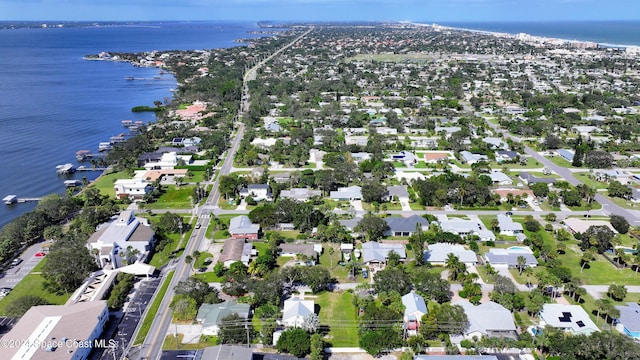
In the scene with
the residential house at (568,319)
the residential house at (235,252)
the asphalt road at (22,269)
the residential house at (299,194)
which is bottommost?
the asphalt road at (22,269)

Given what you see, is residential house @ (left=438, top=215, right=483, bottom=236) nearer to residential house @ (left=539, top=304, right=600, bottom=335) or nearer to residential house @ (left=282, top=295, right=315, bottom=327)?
residential house @ (left=539, top=304, right=600, bottom=335)

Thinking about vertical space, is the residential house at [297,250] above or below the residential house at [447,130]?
below

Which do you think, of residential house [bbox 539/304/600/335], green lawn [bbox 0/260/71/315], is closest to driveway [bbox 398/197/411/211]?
residential house [bbox 539/304/600/335]

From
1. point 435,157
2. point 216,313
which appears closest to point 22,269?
point 216,313

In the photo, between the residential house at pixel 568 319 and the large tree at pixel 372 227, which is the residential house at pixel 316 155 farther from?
the residential house at pixel 568 319

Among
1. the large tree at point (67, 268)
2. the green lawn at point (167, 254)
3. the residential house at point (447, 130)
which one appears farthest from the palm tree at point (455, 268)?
the residential house at point (447, 130)

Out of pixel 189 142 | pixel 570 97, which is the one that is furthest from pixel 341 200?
pixel 570 97

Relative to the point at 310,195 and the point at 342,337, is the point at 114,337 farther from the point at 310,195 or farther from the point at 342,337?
the point at 310,195

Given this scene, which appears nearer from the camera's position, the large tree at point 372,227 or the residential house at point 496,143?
the large tree at point 372,227
